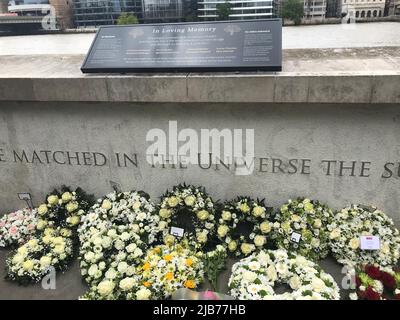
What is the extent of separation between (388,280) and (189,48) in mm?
3429

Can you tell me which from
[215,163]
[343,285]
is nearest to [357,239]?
[343,285]

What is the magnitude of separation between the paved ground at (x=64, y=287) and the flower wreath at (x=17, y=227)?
607 millimetres

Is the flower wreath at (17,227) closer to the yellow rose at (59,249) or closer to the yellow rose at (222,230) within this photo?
the yellow rose at (59,249)

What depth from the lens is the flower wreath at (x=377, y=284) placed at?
3510 millimetres

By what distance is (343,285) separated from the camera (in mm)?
3760

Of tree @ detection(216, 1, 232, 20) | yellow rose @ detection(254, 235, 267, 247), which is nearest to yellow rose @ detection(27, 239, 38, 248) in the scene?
yellow rose @ detection(254, 235, 267, 247)

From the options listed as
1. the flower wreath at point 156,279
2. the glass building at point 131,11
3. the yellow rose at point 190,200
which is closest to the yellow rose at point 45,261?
the flower wreath at point 156,279

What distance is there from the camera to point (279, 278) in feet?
12.5

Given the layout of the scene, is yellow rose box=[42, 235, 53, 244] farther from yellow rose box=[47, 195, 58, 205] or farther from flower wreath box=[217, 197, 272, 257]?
flower wreath box=[217, 197, 272, 257]

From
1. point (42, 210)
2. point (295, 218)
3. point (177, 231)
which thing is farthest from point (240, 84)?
point (42, 210)

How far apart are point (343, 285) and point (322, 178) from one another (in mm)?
1282

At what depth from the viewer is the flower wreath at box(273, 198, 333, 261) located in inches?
163

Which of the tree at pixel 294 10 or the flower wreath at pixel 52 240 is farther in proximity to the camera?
the tree at pixel 294 10

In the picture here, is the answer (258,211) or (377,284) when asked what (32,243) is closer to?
(258,211)
